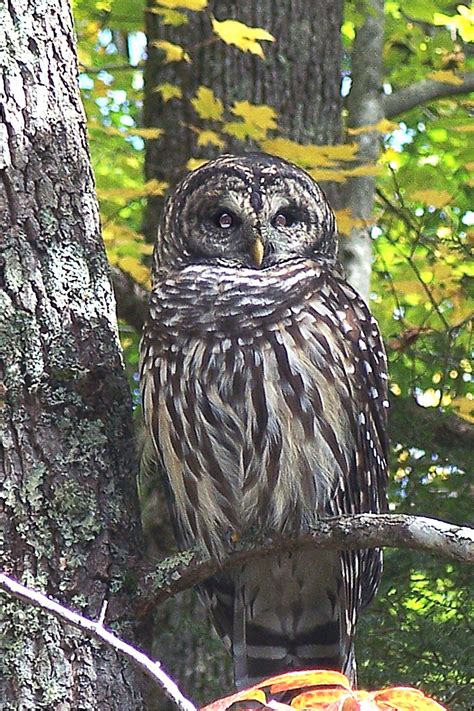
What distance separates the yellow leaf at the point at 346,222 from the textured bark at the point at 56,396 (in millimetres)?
1445

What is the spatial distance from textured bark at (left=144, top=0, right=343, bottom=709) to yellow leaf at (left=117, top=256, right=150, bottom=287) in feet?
1.41

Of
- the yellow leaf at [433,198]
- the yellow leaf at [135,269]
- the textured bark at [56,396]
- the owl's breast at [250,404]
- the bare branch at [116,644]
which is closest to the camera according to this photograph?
the bare branch at [116,644]

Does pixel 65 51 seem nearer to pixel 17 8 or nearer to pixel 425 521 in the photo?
pixel 17 8

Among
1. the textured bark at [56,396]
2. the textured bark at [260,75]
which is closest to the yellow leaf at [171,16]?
the textured bark at [260,75]

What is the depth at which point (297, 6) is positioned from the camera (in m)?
4.10

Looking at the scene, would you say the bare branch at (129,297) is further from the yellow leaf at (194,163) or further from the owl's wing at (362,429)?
the owl's wing at (362,429)

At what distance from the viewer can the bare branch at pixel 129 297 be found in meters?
3.38

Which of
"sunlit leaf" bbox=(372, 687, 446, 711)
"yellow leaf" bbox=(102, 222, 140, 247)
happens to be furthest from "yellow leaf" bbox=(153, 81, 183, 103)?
"sunlit leaf" bbox=(372, 687, 446, 711)

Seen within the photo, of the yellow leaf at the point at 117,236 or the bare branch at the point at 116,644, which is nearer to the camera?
the bare branch at the point at 116,644

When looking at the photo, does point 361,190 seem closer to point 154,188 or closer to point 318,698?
point 154,188

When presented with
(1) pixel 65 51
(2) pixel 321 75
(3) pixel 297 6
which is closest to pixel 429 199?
(2) pixel 321 75

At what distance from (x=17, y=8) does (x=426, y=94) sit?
2.46 meters

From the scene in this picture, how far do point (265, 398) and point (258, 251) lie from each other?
1.44 ft

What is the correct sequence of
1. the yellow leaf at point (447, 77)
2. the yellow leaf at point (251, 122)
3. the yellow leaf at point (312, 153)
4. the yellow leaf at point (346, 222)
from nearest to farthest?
the yellow leaf at point (312, 153) → the yellow leaf at point (251, 122) → the yellow leaf at point (346, 222) → the yellow leaf at point (447, 77)
